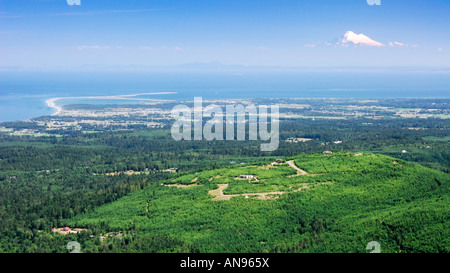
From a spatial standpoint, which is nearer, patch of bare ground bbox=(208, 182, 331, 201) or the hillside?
the hillside

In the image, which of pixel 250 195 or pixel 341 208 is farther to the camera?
pixel 250 195

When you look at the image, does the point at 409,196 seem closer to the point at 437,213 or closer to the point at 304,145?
the point at 437,213

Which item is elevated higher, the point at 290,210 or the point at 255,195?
the point at 255,195

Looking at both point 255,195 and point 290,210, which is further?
point 255,195

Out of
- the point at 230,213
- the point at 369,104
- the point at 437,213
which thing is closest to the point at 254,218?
the point at 230,213

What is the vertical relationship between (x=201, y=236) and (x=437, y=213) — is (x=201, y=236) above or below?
below

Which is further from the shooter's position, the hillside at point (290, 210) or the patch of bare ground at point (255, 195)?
the patch of bare ground at point (255, 195)

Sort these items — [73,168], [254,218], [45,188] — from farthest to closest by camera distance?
[73,168]
[45,188]
[254,218]

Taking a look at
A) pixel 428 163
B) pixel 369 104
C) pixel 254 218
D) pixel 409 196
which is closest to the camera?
pixel 254 218
